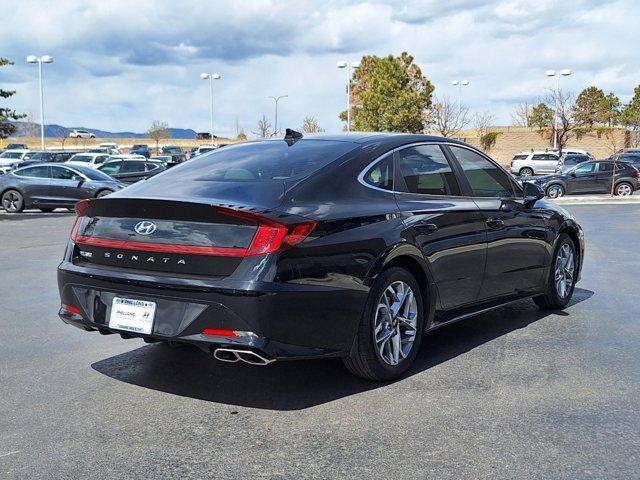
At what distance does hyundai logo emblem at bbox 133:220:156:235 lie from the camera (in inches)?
164

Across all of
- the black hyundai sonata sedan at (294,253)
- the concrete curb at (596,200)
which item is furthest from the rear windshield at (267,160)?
the concrete curb at (596,200)

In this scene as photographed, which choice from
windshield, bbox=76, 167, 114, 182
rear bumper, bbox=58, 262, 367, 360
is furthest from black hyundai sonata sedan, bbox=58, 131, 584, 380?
windshield, bbox=76, 167, 114, 182

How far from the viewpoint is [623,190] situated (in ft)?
92.7

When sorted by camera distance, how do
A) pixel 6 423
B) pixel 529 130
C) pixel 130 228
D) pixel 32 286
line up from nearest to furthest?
pixel 6 423 → pixel 130 228 → pixel 32 286 → pixel 529 130

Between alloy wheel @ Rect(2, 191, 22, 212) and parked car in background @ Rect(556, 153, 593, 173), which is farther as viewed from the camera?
parked car in background @ Rect(556, 153, 593, 173)

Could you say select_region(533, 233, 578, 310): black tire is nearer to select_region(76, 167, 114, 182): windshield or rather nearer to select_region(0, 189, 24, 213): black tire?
select_region(76, 167, 114, 182): windshield

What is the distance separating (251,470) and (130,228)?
1.67 metres

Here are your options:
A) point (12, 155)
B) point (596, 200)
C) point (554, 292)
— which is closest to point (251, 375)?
point (554, 292)

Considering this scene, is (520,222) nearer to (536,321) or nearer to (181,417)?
(536,321)

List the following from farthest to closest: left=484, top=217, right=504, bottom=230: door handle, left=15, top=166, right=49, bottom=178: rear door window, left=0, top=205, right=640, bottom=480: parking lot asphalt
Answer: left=15, top=166, right=49, bottom=178: rear door window → left=484, top=217, right=504, bottom=230: door handle → left=0, top=205, right=640, bottom=480: parking lot asphalt

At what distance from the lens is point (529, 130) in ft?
221

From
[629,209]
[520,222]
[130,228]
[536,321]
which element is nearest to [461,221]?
[520,222]

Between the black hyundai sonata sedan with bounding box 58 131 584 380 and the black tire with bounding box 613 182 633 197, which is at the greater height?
the black hyundai sonata sedan with bounding box 58 131 584 380

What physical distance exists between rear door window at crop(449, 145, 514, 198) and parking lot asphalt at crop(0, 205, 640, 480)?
1189 millimetres
